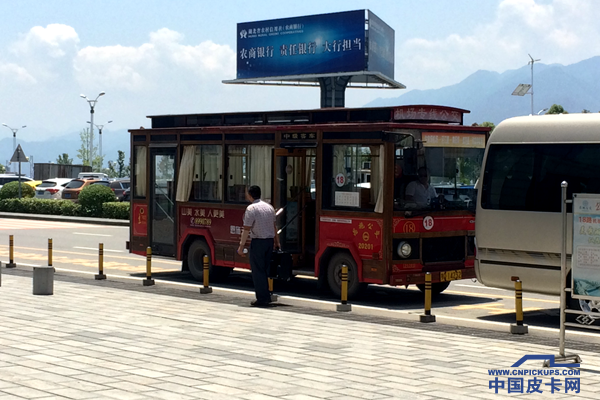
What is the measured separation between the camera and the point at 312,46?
6291cm

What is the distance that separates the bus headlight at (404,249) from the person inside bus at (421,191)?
645 millimetres

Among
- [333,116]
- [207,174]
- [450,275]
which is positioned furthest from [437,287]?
[207,174]

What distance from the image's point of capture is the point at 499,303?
48.5ft

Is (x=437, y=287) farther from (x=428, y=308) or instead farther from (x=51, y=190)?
(x=51, y=190)

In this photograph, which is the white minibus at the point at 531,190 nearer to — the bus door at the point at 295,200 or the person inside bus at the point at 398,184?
the person inside bus at the point at 398,184

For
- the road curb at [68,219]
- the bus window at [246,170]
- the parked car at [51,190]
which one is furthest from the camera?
the parked car at [51,190]

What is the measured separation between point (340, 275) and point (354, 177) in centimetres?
157

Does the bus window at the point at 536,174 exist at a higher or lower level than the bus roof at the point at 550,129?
lower

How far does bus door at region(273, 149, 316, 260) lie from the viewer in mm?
15586

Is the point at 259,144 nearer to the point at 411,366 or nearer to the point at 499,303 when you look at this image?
the point at 499,303

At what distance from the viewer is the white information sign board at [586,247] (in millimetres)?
9453

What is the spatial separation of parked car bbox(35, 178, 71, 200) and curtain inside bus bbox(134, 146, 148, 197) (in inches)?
1145

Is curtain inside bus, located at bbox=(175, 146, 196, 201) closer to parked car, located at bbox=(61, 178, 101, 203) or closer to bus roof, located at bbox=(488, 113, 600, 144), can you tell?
bus roof, located at bbox=(488, 113, 600, 144)

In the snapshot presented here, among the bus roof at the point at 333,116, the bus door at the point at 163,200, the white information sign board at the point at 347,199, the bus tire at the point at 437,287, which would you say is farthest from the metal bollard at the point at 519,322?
the bus door at the point at 163,200
